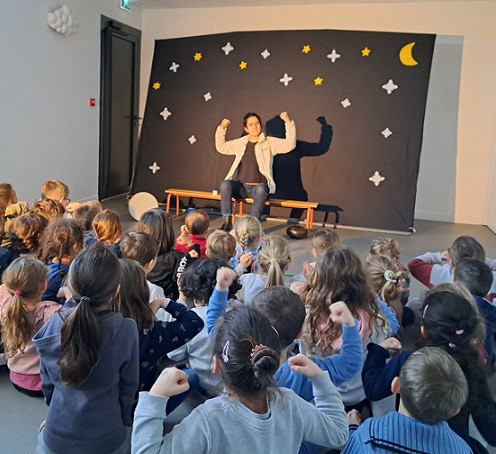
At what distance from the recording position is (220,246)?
9.11 ft

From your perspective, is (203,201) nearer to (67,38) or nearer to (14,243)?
(67,38)

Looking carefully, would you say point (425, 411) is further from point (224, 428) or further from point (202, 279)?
point (202, 279)

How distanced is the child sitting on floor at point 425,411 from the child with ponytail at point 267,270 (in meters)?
1.09

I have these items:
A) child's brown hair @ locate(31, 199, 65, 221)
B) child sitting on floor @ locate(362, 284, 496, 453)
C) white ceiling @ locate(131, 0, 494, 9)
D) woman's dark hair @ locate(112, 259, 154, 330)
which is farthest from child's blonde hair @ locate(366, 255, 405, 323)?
white ceiling @ locate(131, 0, 494, 9)

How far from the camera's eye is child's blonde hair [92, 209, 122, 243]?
2.88 m

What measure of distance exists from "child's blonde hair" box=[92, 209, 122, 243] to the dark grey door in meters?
3.99

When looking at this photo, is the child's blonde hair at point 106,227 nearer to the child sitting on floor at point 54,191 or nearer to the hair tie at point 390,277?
the child sitting on floor at point 54,191

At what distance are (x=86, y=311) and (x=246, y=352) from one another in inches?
22.1

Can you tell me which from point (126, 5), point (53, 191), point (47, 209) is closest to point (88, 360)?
point (47, 209)

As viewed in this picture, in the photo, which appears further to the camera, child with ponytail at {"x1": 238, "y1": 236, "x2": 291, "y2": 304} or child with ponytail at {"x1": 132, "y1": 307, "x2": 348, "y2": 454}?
child with ponytail at {"x1": 238, "y1": 236, "x2": 291, "y2": 304}

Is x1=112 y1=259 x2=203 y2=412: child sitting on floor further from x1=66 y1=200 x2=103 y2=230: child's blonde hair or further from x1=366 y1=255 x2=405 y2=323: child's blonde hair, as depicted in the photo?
x1=66 y1=200 x2=103 y2=230: child's blonde hair

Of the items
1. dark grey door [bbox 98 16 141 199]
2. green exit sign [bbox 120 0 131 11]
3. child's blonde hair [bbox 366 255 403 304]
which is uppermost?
green exit sign [bbox 120 0 131 11]

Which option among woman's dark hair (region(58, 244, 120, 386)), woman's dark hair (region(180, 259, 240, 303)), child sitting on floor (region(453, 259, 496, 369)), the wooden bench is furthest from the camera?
the wooden bench

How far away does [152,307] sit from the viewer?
1.85m
